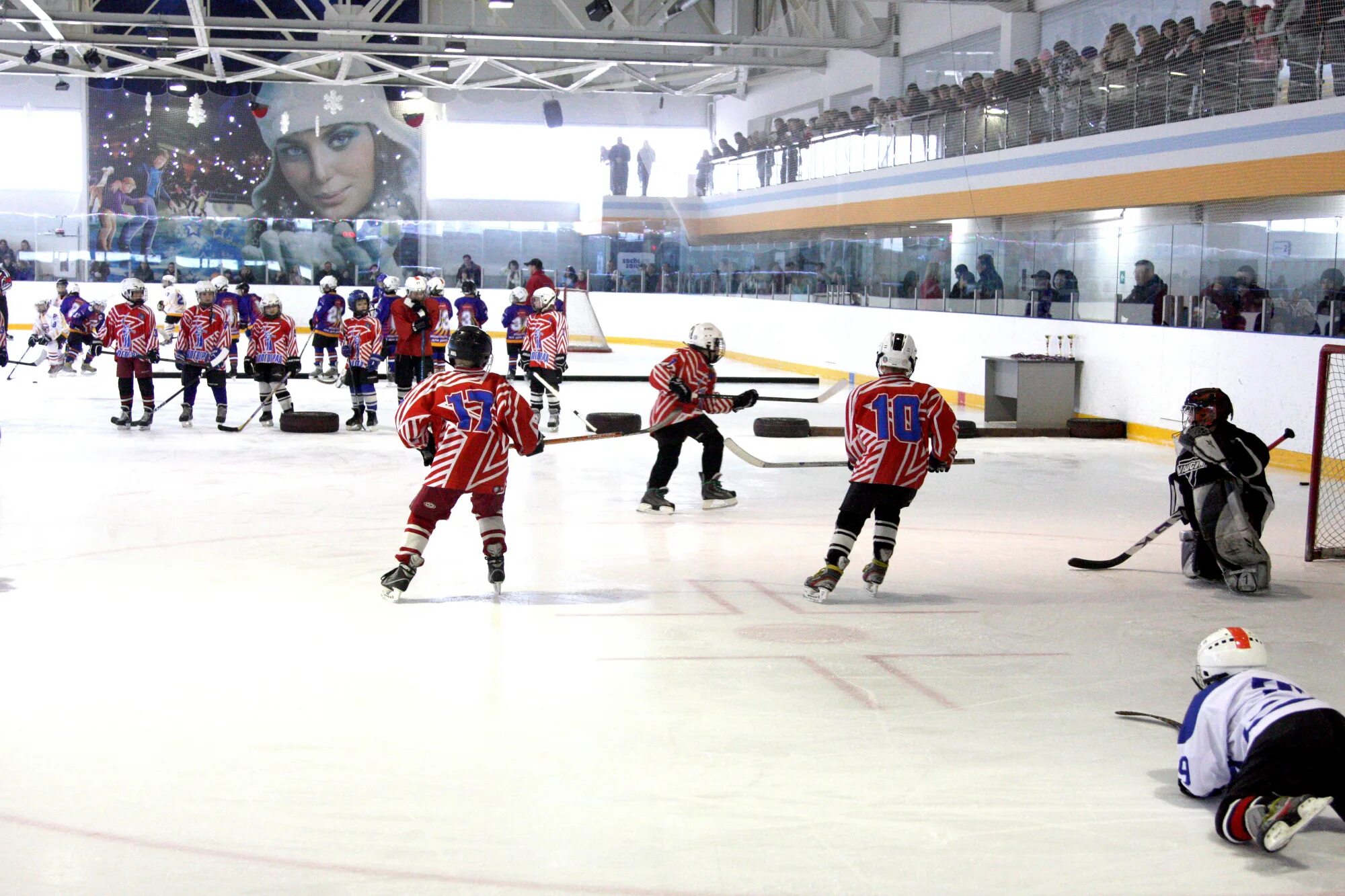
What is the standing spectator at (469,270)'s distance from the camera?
25.8 metres

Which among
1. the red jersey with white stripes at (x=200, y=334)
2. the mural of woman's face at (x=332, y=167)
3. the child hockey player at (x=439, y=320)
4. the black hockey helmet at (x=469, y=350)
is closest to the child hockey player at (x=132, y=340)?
the red jersey with white stripes at (x=200, y=334)

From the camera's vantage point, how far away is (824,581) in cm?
610

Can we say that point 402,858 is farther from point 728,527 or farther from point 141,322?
point 141,322

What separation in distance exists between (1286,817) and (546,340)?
33.5 feet

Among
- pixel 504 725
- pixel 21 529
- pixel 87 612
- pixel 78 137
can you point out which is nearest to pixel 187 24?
pixel 78 137

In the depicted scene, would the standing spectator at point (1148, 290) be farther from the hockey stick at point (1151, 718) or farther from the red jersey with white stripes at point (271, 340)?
the hockey stick at point (1151, 718)

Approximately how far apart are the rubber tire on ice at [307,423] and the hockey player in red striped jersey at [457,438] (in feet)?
22.6

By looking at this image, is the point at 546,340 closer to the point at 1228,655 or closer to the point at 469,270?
the point at 1228,655

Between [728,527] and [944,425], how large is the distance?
216 centimetres

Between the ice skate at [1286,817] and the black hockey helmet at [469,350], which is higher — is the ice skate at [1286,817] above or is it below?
below

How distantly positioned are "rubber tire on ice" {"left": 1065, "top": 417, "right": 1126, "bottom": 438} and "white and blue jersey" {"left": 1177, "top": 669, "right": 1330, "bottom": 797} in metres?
10.0

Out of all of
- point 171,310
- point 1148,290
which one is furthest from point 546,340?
point 171,310

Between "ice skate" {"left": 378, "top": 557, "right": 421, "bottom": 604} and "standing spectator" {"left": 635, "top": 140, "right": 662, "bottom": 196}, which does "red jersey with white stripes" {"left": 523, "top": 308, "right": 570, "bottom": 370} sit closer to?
"ice skate" {"left": 378, "top": 557, "right": 421, "bottom": 604}

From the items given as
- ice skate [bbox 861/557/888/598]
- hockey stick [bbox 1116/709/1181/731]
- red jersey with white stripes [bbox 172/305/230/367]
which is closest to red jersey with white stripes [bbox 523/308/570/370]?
red jersey with white stripes [bbox 172/305/230/367]
